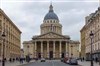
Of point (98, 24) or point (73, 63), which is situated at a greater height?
point (98, 24)

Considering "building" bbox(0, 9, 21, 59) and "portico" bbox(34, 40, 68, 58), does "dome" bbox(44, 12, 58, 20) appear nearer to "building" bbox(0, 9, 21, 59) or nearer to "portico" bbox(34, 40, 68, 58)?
"portico" bbox(34, 40, 68, 58)

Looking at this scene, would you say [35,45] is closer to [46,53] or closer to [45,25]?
[46,53]

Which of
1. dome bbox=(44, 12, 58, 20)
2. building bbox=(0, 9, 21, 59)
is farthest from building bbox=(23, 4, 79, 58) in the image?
building bbox=(0, 9, 21, 59)

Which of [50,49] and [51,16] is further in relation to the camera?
[51,16]

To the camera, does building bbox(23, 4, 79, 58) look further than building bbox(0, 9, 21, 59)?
Yes

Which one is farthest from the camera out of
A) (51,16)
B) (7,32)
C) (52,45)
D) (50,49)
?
(51,16)

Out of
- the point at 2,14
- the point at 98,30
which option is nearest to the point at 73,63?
the point at 98,30

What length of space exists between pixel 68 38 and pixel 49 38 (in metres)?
10.6

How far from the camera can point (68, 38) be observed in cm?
16262

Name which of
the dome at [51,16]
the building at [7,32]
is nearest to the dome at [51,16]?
the dome at [51,16]

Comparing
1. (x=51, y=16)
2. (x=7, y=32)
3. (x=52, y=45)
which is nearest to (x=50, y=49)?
(x=52, y=45)

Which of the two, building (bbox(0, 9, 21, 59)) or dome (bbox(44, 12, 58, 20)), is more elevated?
dome (bbox(44, 12, 58, 20))

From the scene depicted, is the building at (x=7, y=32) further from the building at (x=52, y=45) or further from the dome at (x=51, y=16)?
the dome at (x=51, y=16)

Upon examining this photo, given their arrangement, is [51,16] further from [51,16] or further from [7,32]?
[7,32]
